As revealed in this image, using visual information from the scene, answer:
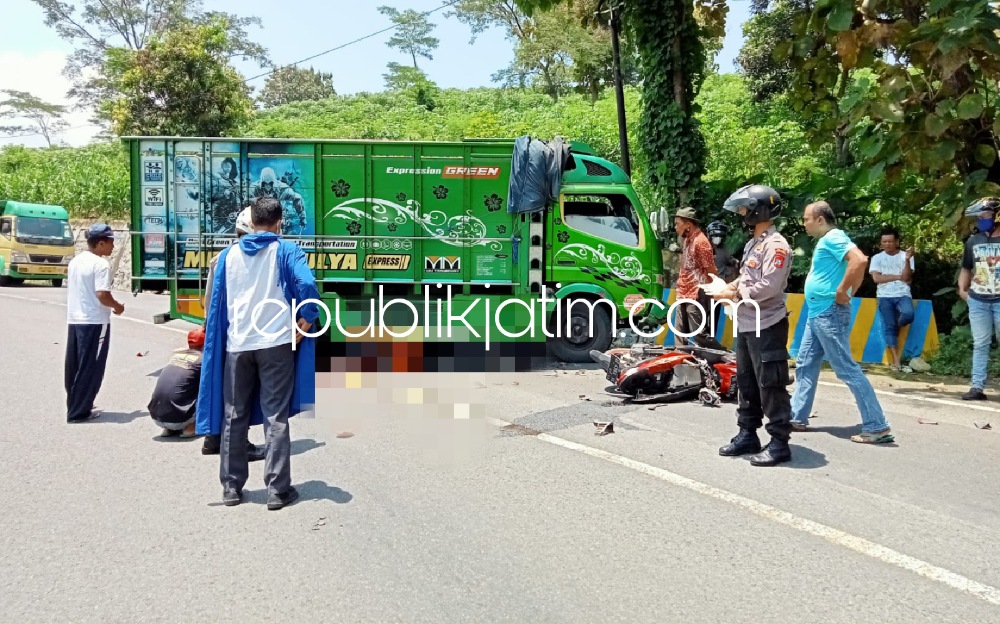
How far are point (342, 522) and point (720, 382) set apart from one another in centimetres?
464

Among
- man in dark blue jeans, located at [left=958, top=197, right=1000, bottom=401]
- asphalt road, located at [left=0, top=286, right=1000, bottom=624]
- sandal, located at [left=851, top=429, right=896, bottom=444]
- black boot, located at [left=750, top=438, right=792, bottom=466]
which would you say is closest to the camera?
asphalt road, located at [left=0, top=286, right=1000, bottom=624]

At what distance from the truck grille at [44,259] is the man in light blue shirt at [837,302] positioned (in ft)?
85.6

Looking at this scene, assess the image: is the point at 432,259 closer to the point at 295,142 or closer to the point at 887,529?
the point at 295,142

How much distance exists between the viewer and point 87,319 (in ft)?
24.1

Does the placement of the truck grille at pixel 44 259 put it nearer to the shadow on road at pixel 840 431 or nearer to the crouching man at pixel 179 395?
the crouching man at pixel 179 395

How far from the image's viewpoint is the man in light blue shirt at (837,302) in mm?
6199

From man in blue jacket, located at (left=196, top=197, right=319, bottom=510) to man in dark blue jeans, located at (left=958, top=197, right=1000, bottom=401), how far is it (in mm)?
6803

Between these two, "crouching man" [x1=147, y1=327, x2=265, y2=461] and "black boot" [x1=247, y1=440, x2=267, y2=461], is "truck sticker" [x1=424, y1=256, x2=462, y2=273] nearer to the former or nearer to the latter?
"crouching man" [x1=147, y1=327, x2=265, y2=461]

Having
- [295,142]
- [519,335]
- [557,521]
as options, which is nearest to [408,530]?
[557,521]

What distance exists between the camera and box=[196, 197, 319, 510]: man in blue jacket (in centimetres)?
495

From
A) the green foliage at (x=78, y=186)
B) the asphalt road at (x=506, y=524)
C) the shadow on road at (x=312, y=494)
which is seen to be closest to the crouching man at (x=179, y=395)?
the asphalt road at (x=506, y=524)

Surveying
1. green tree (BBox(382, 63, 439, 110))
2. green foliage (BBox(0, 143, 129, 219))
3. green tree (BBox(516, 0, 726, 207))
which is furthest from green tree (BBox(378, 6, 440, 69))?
green tree (BBox(516, 0, 726, 207))

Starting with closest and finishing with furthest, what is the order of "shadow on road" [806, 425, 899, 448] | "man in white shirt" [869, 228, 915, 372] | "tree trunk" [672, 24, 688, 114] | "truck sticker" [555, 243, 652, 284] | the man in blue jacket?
the man in blue jacket, "shadow on road" [806, 425, 899, 448], "man in white shirt" [869, 228, 915, 372], "truck sticker" [555, 243, 652, 284], "tree trunk" [672, 24, 688, 114]

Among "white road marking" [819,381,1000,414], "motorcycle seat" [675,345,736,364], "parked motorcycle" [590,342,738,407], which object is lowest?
"white road marking" [819,381,1000,414]
